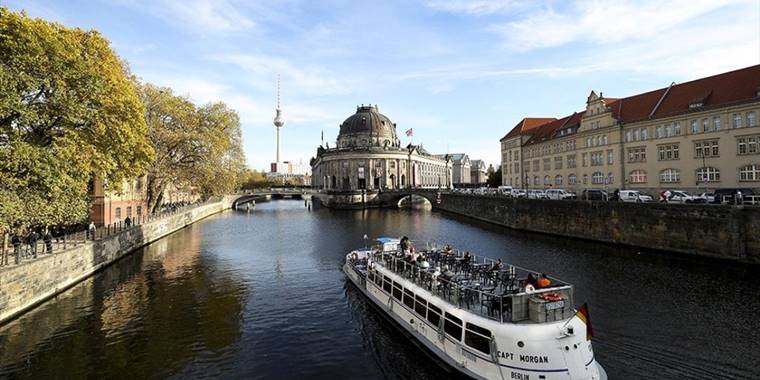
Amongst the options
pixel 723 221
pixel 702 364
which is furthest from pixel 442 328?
pixel 723 221

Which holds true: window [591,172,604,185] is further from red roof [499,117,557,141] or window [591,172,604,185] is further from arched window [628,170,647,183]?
red roof [499,117,557,141]

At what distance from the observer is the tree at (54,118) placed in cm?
2334

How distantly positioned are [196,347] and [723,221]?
129ft

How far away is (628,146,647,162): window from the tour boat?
47.7 meters

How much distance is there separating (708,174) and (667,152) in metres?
6.35

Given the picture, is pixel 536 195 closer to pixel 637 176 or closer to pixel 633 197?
pixel 637 176

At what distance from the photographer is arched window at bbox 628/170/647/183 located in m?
60.0

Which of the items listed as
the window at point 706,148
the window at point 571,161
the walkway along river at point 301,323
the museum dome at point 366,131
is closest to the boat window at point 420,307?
the walkway along river at point 301,323

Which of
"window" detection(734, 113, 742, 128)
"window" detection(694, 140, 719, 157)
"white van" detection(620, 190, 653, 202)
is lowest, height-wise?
"white van" detection(620, 190, 653, 202)

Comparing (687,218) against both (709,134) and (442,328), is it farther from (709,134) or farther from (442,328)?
(442,328)

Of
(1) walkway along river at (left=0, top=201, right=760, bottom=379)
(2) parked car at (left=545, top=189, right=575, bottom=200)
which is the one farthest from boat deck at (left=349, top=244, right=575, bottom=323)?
(2) parked car at (left=545, top=189, right=575, bottom=200)

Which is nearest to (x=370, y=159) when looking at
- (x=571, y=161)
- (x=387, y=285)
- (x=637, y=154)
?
(x=571, y=161)

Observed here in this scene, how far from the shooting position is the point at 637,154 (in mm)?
61281

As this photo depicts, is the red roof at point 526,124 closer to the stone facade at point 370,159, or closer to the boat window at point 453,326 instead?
the stone facade at point 370,159
